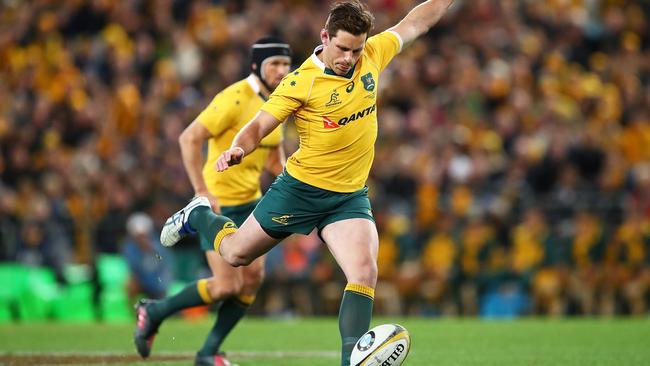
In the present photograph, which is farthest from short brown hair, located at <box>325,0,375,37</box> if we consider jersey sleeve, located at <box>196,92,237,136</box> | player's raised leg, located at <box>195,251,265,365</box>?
player's raised leg, located at <box>195,251,265,365</box>

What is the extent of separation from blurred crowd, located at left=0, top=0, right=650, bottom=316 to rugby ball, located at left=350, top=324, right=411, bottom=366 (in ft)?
37.0

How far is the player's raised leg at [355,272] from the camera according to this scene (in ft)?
23.4

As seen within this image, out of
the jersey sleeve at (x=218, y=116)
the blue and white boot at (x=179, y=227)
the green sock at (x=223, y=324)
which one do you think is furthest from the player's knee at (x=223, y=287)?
the jersey sleeve at (x=218, y=116)

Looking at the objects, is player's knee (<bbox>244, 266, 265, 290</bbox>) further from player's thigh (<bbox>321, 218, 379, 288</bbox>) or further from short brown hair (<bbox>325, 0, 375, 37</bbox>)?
short brown hair (<bbox>325, 0, 375, 37</bbox>)

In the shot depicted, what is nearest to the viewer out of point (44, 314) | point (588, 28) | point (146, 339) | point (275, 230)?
point (275, 230)

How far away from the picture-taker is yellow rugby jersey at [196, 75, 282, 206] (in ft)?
30.2

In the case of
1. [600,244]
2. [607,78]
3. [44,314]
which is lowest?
[44,314]

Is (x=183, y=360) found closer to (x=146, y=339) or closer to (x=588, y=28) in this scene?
(x=146, y=339)

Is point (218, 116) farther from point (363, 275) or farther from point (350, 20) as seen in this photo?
point (363, 275)

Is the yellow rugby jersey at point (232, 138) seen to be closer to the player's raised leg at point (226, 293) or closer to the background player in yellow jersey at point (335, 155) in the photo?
the player's raised leg at point (226, 293)

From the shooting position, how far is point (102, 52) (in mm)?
22203

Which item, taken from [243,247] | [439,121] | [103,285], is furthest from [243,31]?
[243,247]

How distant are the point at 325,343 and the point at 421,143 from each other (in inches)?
323

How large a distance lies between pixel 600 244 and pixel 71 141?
32.4ft
